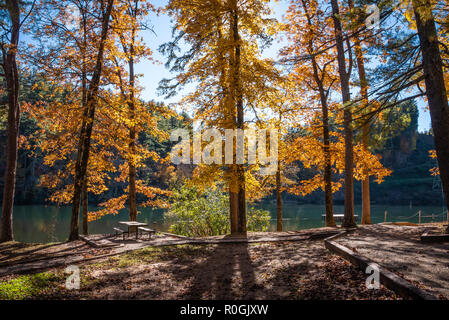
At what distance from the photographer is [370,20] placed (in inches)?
235

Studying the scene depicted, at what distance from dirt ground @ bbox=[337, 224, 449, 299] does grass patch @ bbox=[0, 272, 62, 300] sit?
5.06m

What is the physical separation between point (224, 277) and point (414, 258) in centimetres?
319

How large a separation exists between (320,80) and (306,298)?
35.2ft

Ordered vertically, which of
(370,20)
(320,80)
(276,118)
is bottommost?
→ (276,118)

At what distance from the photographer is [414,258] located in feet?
15.7

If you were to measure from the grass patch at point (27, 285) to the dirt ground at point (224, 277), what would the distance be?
0.33 ft

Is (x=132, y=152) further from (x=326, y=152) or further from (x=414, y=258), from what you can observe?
(x=414, y=258)

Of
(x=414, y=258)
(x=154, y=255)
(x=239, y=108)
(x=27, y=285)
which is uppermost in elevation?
(x=239, y=108)

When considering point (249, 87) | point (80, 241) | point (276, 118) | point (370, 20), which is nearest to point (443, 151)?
point (370, 20)

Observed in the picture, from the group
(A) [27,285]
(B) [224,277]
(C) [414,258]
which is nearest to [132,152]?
(A) [27,285]

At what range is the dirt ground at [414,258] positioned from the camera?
3.57 m

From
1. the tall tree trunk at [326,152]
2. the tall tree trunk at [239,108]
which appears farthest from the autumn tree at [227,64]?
the tall tree trunk at [326,152]

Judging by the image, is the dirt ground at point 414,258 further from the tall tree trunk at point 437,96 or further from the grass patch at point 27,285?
the grass patch at point 27,285
